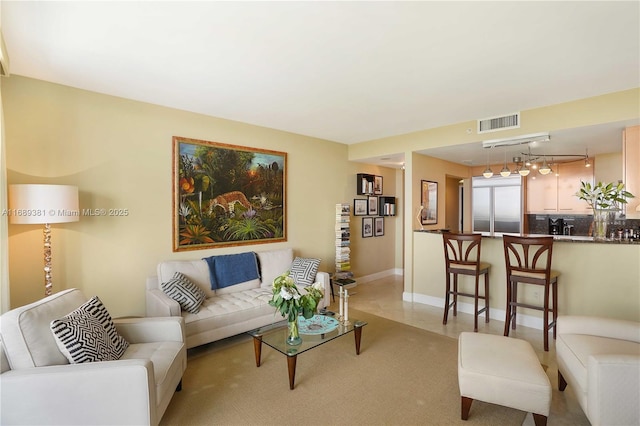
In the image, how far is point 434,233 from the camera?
4641mm

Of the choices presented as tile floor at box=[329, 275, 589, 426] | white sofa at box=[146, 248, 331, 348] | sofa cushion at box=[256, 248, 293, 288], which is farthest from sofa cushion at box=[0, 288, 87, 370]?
tile floor at box=[329, 275, 589, 426]

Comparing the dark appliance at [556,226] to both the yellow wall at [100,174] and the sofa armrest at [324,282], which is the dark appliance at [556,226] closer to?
the sofa armrest at [324,282]

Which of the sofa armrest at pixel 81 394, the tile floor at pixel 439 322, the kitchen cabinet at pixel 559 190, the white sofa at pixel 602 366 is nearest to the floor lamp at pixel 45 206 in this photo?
the sofa armrest at pixel 81 394

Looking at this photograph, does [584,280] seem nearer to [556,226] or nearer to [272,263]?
[556,226]

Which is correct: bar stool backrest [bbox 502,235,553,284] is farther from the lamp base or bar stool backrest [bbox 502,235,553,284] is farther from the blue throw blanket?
the lamp base

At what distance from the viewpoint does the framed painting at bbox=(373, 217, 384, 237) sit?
6.23 m

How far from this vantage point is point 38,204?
245cm

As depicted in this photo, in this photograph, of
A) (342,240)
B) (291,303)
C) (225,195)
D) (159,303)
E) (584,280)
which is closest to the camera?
(291,303)

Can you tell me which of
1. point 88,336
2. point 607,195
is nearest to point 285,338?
point 88,336

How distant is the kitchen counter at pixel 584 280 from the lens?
3188 mm

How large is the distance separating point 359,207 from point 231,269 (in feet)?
9.57

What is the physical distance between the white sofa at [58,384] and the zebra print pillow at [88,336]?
87mm

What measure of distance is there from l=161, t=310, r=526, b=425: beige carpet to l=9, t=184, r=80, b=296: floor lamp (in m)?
1.64

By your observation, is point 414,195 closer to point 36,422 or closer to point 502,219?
point 502,219
